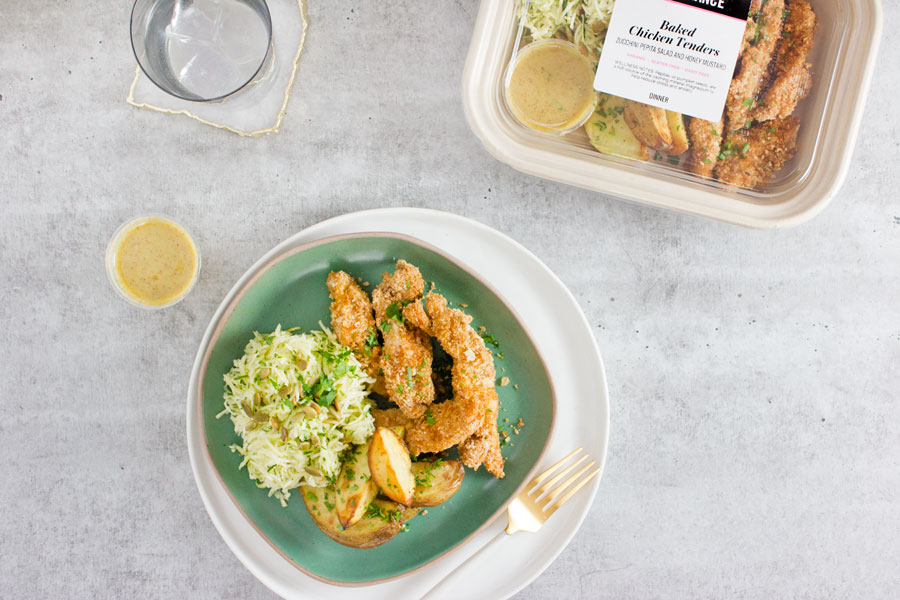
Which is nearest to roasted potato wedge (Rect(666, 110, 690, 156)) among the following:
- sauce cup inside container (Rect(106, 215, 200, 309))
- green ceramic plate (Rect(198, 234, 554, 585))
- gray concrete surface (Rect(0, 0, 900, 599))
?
gray concrete surface (Rect(0, 0, 900, 599))

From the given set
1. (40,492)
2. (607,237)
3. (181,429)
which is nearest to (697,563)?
(607,237)

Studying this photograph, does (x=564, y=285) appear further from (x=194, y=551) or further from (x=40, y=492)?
(x=40, y=492)

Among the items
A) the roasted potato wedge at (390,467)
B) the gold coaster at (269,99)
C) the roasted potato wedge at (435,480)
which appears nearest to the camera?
the roasted potato wedge at (390,467)

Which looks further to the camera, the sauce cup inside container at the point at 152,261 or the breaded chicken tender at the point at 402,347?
the sauce cup inside container at the point at 152,261

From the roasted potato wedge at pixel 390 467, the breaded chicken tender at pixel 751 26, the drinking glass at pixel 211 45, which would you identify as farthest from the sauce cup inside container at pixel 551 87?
the roasted potato wedge at pixel 390 467

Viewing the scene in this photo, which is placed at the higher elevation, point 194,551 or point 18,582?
point 194,551

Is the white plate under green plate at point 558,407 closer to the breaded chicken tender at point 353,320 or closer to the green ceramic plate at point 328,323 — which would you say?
the green ceramic plate at point 328,323
